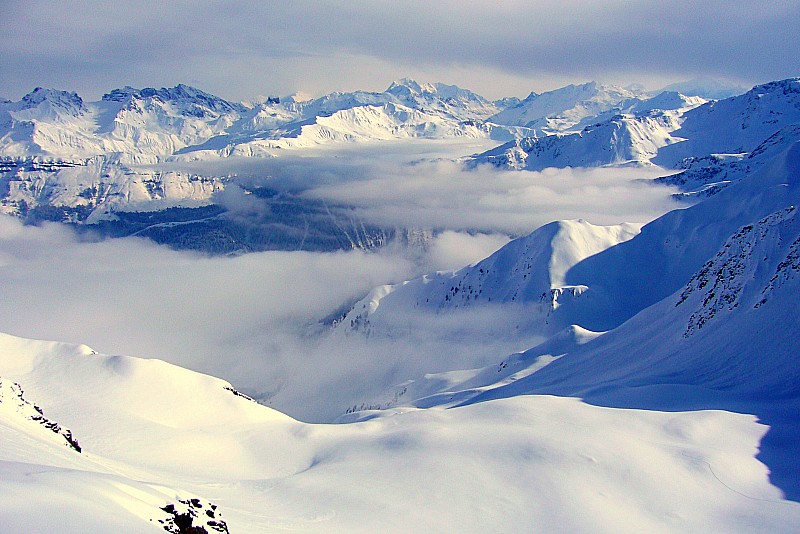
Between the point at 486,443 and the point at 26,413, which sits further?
the point at 486,443

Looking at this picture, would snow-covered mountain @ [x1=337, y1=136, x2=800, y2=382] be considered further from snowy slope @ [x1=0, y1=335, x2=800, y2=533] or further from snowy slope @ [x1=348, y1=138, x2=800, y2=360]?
snowy slope @ [x1=0, y1=335, x2=800, y2=533]

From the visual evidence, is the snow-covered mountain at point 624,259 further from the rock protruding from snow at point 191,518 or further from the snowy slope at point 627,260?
the rock protruding from snow at point 191,518

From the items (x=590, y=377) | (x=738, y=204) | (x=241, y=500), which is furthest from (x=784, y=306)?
(x=738, y=204)

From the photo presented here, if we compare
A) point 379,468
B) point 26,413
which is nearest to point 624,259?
point 379,468

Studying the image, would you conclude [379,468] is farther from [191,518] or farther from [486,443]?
[191,518]

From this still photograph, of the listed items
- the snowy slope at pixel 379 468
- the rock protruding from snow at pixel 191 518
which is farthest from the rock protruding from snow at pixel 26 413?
the rock protruding from snow at pixel 191 518

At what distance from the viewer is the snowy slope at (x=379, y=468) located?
78.5 ft

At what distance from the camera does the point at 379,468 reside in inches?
1548

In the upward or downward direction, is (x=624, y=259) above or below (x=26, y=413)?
below

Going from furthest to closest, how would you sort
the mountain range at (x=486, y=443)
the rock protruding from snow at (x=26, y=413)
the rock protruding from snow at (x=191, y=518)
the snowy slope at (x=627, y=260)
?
the snowy slope at (x=627, y=260) → the rock protruding from snow at (x=26, y=413) → the mountain range at (x=486, y=443) → the rock protruding from snow at (x=191, y=518)

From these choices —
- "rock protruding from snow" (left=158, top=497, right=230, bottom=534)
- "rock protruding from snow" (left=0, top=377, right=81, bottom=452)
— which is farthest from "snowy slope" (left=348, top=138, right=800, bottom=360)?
"rock protruding from snow" (left=158, top=497, right=230, bottom=534)

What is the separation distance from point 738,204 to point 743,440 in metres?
141

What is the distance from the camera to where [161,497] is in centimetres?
2353

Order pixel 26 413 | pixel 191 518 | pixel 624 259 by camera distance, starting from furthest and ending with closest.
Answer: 1. pixel 624 259
2. pixel 26 413
3. pixel 191 518
